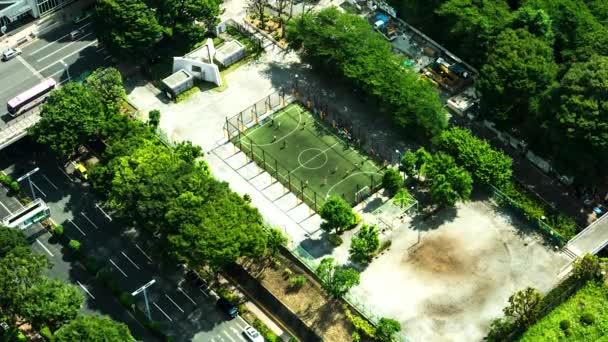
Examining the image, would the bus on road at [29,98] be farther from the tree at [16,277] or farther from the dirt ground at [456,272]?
the dirt ground at [456,272]

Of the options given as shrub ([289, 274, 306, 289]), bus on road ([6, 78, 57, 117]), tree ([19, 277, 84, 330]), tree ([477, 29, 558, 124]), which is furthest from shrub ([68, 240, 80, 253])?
tree ([477, 29, 558, 124])

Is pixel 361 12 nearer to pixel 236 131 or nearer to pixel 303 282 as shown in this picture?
pixel 236 131

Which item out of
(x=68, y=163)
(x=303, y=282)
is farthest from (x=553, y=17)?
(x=68, y=163)

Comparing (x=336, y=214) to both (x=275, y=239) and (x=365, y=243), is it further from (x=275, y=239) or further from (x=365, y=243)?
(x=275, y=239)

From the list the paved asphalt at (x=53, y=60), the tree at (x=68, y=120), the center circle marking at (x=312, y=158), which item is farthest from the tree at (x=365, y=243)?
the paved asphalt at (x=53, y=60)

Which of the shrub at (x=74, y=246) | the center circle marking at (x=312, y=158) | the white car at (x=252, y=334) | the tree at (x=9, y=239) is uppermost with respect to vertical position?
the tree at (x=9, y=239)

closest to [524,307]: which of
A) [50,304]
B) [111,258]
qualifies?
[111,258]

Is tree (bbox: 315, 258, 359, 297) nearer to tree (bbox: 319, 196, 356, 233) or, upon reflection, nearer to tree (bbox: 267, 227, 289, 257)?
tree (bbox: 319, 196, 356, 233)
